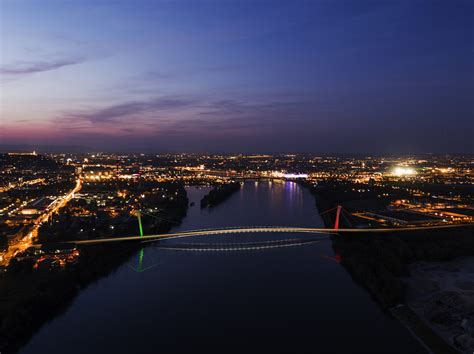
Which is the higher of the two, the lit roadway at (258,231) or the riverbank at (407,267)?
the lit roadway at (258,231)

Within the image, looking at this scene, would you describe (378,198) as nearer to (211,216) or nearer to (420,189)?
(420,189)

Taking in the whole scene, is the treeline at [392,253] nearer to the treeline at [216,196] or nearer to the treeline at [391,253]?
the treeline at [391,253]

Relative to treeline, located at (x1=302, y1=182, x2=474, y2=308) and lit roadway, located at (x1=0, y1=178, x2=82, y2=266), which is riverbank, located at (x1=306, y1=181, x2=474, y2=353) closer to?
treeline, located at (x1=302, y1=182, x2=474, y2=308)

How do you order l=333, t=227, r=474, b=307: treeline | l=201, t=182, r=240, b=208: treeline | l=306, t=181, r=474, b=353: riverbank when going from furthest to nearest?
1. l=201, t=182, r=240, b=208: treeline
2. l=333, t=227, r=474, b=307: treeline
3. l=306, t=181, r=474, b=353: riverbank

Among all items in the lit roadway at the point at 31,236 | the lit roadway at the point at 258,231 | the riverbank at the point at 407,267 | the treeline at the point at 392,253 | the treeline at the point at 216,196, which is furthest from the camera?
the treeline at the point at 216,196

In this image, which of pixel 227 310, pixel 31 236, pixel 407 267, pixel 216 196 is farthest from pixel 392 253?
pixel 216 196

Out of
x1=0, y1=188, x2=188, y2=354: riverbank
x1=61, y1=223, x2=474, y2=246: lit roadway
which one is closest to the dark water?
x1=0, y1=188, x2=188, y2=354: riverbank

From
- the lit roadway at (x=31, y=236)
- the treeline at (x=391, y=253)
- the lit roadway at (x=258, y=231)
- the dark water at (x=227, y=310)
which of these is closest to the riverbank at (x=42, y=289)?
the dark water at (x=227, y=310)

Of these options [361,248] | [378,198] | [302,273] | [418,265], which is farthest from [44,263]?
[378,198]

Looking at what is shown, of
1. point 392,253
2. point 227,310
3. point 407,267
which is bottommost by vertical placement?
point 227,310

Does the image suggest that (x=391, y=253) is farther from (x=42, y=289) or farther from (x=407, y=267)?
(x=42, y=289)
